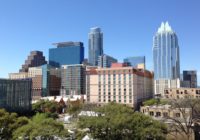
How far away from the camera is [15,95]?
285 feet

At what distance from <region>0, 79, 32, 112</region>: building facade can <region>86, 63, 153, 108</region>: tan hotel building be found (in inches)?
1554

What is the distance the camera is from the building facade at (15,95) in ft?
267

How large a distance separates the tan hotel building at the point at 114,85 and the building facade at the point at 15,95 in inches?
1554

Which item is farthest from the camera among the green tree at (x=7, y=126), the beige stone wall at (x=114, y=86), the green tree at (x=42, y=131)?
the beige stone wall at (x=114, y=86)

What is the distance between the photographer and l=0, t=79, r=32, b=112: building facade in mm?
81250

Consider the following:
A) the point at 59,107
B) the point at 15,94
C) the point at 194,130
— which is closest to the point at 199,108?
the point at 194,130

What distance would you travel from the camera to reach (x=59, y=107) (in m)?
108

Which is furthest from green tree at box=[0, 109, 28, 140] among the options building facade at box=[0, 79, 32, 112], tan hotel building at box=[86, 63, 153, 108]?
tan hotel building at box=[86, 63, 153, 108]

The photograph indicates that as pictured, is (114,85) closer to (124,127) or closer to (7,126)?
(7,126)

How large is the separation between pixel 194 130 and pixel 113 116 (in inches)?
747

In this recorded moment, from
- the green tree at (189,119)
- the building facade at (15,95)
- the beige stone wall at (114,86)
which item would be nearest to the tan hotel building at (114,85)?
the beige stone wall at (114,86)

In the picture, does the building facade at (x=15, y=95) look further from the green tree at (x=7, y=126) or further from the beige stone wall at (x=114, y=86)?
the green tree at (x=7, y=126)

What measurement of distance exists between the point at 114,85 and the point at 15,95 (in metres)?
50.6

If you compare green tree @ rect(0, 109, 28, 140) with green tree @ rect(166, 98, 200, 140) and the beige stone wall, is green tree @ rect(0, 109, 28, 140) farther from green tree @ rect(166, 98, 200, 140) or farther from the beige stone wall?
the beige stone wall
